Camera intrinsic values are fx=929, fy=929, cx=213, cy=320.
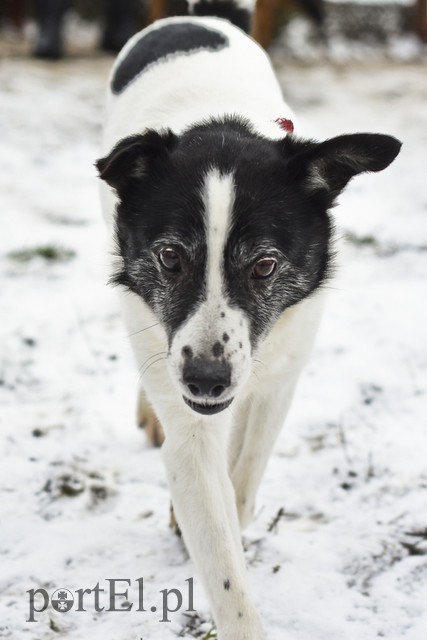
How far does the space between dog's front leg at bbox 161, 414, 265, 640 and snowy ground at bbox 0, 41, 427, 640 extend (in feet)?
0.88

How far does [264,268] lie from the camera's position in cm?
267

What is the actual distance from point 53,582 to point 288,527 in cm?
87

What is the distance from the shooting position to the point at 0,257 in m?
5.57

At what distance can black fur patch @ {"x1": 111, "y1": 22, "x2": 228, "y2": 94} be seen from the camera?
12.1 feet

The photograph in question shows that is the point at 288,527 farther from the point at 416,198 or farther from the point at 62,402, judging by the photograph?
the point at 416,198

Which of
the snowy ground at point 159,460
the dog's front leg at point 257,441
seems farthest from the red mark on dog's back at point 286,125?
the dog's front leg at point 257,441

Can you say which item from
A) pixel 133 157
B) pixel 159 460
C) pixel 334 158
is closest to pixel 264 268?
pixel 334 158

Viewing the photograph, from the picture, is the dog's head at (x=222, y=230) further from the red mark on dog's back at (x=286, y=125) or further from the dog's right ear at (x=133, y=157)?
the red mark on dog's back at (x=286, y=125)

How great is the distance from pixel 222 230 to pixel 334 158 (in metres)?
0.47

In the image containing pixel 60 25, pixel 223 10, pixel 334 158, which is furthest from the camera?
pixel 60 25

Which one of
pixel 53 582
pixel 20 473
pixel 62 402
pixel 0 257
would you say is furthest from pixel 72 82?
pixel 53 582

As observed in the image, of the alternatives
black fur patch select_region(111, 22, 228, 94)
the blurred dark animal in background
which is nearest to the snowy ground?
black fur patch select_region(111, 22, 228, 94)

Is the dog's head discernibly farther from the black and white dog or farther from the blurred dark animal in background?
the blurred dark animal in background

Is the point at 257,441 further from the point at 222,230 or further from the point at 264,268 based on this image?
the point at 222,230
